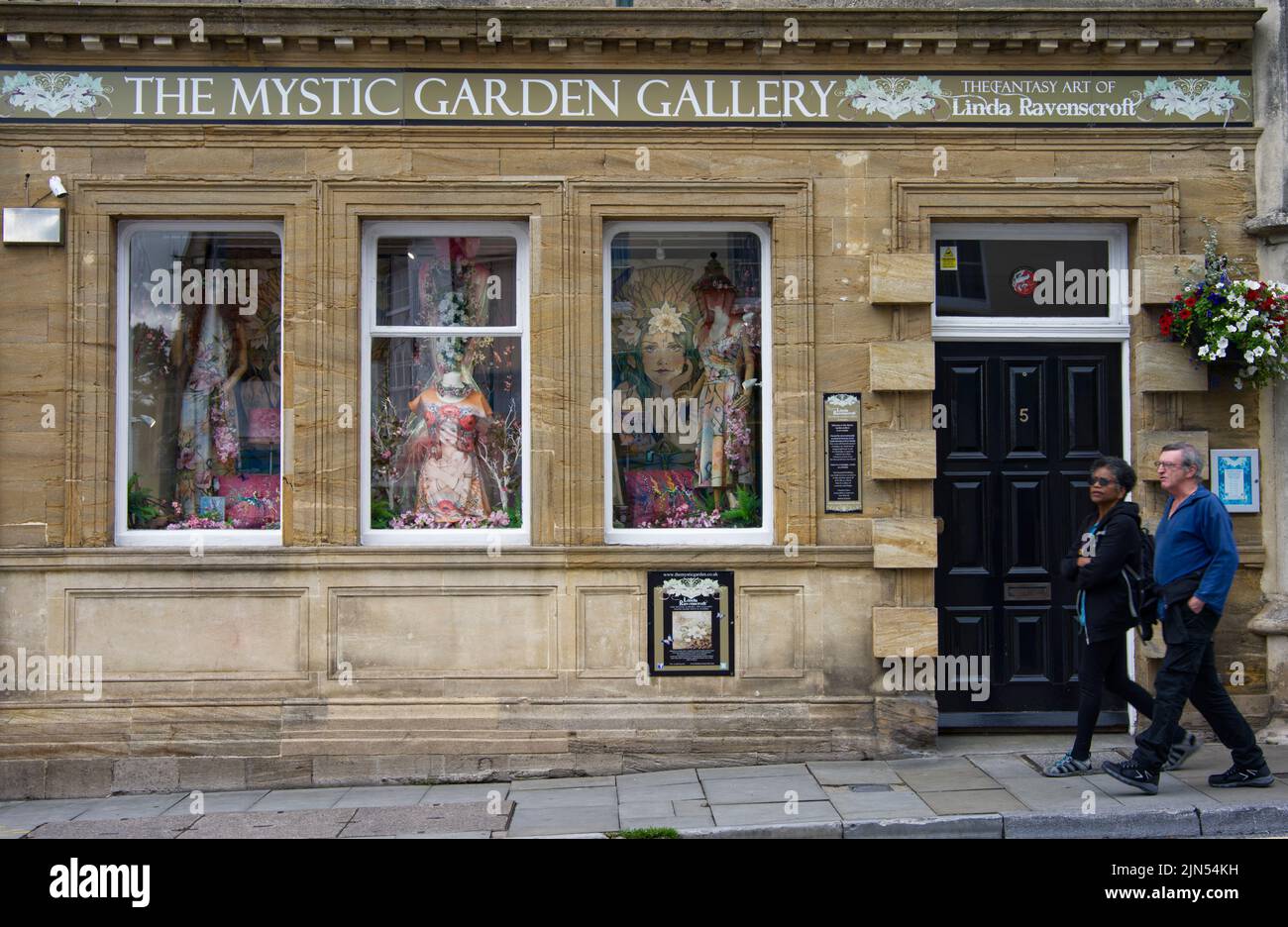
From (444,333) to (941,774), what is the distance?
4720mm

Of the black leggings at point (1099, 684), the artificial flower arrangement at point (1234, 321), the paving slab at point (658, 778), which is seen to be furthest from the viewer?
the artificial flower arrangement at point (1234, 321)

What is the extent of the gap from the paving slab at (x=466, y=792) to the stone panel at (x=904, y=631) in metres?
2.81

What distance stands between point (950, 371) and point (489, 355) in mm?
3430

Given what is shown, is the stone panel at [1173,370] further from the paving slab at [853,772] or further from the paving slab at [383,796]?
the paving slab at [383,796]

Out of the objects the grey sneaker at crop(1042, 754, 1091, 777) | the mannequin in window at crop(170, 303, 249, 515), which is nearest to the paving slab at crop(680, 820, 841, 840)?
the grey sneaker at crop(1042, 754, 1091, 777)

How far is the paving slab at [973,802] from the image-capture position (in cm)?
746

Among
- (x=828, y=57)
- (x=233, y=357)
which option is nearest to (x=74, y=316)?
(x=233, y=357)

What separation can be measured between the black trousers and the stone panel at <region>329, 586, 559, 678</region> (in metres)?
3.99

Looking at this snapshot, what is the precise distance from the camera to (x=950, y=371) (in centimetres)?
945

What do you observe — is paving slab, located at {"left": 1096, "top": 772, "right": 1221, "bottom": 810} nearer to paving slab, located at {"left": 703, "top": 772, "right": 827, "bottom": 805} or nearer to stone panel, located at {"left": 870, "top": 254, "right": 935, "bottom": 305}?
paving slab, located at {"left": 703, "top": 772, "right": 827, "bottom": 805}

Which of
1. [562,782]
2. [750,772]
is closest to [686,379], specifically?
[750,772]

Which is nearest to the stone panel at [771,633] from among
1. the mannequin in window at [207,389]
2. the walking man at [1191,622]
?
the walking man at [1191,622]

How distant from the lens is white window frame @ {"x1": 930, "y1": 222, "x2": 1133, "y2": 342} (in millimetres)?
9453

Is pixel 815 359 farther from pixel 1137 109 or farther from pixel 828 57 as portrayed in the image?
pixel 1137 109
